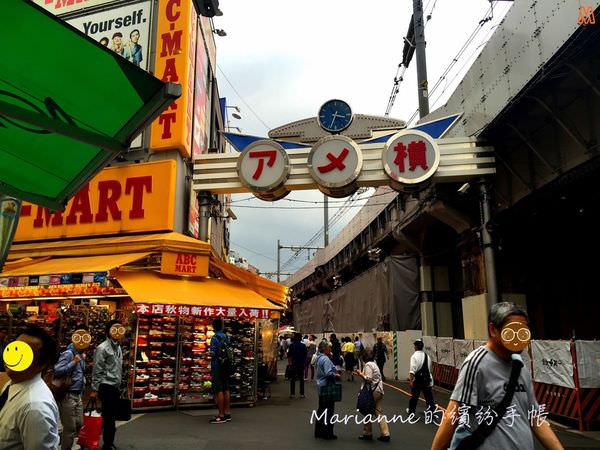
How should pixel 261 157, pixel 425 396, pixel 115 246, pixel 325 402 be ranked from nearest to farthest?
pixel 325 402
pixel 425 396
pixel 115 246
pixel 261 157

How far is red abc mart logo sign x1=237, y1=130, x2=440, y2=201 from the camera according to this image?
43.9ft

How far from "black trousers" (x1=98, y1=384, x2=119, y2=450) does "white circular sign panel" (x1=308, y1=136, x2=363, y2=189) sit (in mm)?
8009

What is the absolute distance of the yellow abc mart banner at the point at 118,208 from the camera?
46.1 ft

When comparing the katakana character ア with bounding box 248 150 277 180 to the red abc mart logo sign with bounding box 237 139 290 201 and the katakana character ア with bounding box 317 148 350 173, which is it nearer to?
the red abc mart logo sign with bounding box 237 139 290 201

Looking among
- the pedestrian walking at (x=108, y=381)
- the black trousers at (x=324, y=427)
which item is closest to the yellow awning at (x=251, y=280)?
the black trousers at (x=324, y=427)

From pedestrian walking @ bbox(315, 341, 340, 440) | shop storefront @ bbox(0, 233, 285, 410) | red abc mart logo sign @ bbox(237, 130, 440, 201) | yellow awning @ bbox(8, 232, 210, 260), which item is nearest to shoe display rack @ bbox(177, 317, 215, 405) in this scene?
shop storefront @ bbox(0, 233, 285, 410)

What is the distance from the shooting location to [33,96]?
3199 millimetres

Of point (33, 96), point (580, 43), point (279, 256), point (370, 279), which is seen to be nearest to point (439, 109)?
point (580, 43)

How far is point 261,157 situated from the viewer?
14.5 meters

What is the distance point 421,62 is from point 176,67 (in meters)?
8.17

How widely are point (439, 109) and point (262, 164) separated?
595 centimetres

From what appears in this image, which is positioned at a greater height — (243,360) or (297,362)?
(243,360)

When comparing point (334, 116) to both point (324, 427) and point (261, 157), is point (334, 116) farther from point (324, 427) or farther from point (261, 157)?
point (324, 427)

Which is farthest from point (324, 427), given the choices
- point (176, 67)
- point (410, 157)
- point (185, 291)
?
point (176, 67)
